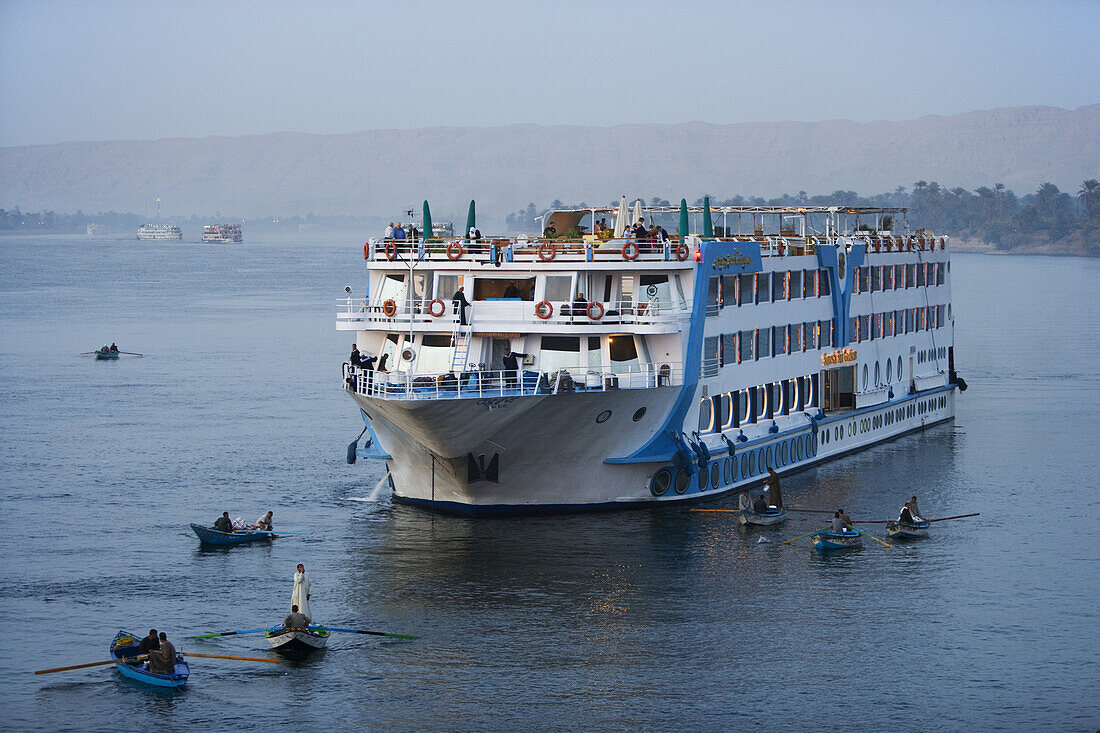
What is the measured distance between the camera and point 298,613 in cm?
3912

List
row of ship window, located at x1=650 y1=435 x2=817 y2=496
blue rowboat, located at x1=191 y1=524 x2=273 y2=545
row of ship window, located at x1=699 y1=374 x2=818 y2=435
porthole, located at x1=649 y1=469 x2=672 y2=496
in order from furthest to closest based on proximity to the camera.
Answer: row of ship window, located at x1=699 y1=374 x2=818 y2=435 < row of ship window, located at x1=650 y1=435 x2=817 y2=496 < porthole, located at x1=649 y1=469 x2=672 y2=496 < blue rowboat, located at x1=191 y1=524 x2=273 y2=545

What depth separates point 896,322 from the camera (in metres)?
74.9

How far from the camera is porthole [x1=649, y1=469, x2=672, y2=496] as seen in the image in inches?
2099

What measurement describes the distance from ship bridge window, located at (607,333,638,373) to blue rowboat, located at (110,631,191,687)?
1933 centimetres

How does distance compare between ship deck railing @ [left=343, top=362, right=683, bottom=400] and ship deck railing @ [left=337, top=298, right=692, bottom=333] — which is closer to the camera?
ship deck railing @ [left=343, top=362, right=683, bottom=400]

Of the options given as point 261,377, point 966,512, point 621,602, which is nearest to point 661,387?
point 621,602

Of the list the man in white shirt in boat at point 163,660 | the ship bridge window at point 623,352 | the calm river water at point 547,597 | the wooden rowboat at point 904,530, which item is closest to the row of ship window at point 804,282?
the ship bridge window at point 623,352

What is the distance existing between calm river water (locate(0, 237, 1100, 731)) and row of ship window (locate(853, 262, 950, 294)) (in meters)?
7.52

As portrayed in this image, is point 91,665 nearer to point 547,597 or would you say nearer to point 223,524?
point 547,597

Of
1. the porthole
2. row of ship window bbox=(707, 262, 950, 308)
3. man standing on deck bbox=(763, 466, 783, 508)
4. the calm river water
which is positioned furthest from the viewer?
row of ship window bbox=(707, 262, 950, 308)

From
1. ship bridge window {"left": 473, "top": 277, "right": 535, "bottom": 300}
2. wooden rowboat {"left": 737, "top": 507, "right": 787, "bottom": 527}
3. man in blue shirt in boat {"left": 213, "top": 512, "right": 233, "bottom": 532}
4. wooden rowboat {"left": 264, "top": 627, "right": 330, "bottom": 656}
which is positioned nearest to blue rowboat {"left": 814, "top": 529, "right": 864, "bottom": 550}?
wooden rowboat {"left": 737, "top": 507, "right": 787, "bottom": 527}

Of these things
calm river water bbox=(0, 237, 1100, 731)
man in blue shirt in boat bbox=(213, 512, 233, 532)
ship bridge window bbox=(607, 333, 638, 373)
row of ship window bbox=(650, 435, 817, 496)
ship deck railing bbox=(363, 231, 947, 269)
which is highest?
ship deck railing bbox=(363, 231, 947, 269)

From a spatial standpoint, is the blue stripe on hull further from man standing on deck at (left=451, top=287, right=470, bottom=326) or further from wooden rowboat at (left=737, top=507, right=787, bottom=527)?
man standing on deck at (left=451, top=287, right=470, bottom=326)

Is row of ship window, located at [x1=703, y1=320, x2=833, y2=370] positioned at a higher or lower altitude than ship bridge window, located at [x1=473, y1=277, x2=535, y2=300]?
lower
